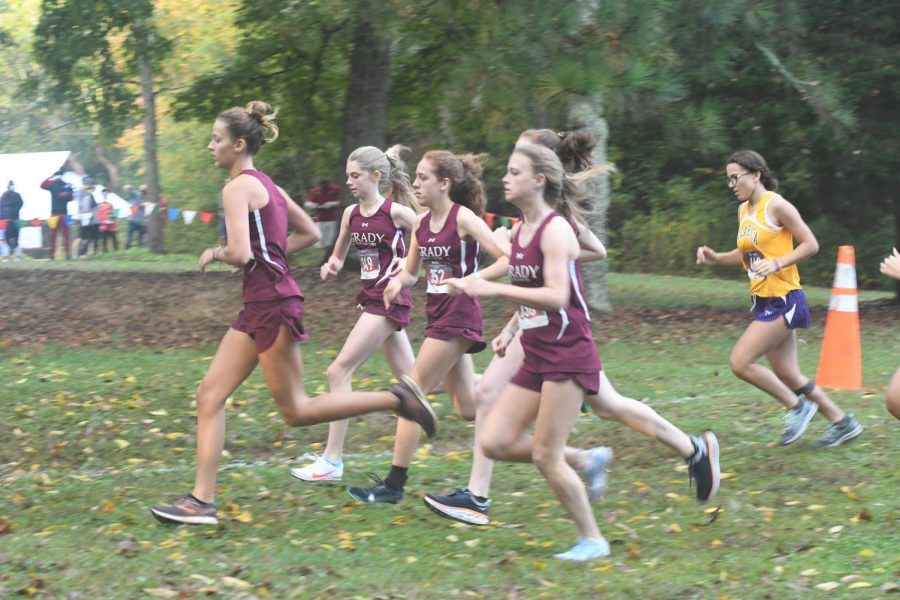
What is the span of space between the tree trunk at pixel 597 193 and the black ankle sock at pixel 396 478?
660 cm

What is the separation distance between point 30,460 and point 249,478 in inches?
70.9

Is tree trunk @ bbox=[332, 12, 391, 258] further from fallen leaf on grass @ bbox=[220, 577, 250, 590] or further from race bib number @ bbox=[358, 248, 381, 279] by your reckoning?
fallen leaf on grass @ bbox=[220, 577, 250, 590]

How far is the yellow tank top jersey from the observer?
311 inches

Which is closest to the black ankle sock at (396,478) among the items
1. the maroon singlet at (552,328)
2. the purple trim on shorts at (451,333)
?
the purple trim on shorts at (451,333)

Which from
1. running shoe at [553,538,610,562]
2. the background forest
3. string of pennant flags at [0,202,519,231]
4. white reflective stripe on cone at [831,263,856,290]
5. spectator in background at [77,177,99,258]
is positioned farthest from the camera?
spectator in background at [77,177,99,258]

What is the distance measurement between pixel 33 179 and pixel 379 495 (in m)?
27.1

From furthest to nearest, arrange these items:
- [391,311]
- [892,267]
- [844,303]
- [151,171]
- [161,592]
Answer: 1. [151,171]
2. [844,303]
3. [391,311]
4. [892,267]
5. [161,592]

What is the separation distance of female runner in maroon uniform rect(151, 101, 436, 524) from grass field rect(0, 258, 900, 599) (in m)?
0.40

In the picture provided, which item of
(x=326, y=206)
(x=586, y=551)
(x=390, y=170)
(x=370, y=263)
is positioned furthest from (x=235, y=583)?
(x=326, y=206)

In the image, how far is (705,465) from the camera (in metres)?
6.49

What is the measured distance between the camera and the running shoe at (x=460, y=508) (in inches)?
260

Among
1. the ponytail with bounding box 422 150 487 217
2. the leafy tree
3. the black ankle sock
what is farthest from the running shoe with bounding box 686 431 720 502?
the leafy tree

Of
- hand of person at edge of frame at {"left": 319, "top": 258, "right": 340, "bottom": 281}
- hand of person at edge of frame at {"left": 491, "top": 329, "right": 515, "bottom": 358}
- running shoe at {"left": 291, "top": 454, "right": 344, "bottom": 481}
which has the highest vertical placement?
hand of person at edge of frame at {"left": 319, "top": 258, "right": 340, "bottom": 281}

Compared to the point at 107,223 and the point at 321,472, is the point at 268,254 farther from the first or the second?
the point at 107,223
